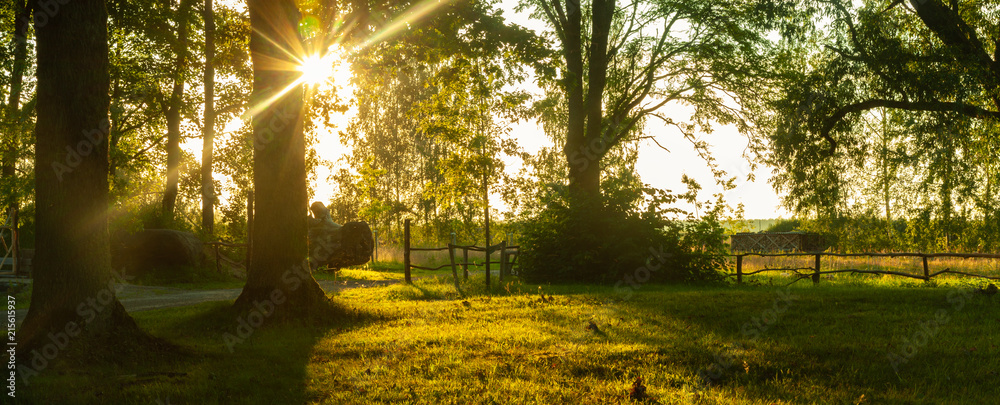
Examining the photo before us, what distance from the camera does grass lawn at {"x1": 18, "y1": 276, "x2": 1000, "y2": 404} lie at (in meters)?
5.41

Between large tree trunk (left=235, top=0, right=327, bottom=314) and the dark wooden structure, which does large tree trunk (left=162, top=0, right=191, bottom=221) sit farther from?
the dark wooden structure

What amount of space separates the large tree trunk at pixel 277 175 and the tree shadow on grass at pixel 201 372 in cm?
73

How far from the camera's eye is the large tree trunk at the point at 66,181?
20.4 feet

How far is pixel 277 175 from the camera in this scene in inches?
377

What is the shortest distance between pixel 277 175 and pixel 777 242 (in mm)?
46698

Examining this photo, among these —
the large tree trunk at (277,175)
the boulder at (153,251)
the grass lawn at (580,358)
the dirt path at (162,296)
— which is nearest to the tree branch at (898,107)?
the grass lawn at (580,358)

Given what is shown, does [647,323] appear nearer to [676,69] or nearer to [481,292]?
[481,292]

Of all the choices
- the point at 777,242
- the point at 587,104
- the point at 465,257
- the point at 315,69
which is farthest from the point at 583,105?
the point at 777,242

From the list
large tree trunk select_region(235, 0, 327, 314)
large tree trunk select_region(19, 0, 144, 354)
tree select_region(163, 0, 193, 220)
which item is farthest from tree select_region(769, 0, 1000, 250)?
tree select_region(163, 0, 193, 220)

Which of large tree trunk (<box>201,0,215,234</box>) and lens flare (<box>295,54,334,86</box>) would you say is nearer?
lens flare (<box>295,54,334,86</box>)

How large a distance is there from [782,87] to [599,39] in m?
5.91

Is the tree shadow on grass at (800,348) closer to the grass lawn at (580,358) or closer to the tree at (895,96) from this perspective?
the grass lawn at (580,358)

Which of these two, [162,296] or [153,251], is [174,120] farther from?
[162,296]

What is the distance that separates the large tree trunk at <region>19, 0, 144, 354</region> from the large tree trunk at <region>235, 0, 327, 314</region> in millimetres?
3125
